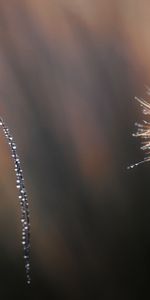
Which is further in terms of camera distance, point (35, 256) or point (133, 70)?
point (133, 70)

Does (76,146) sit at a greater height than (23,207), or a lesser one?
greater

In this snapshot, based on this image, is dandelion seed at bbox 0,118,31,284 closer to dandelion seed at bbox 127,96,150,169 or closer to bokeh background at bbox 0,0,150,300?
bokeh background at bbox 0,0,150,300

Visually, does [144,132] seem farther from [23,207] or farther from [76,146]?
[23,207]

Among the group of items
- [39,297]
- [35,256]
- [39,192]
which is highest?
[39,192]

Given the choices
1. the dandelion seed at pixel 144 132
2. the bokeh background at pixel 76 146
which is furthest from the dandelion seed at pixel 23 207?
the dandelion seed at pixel 144 132

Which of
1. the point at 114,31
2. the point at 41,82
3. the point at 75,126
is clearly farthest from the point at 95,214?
the point at 114,31

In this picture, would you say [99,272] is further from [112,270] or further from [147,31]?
[147,31]

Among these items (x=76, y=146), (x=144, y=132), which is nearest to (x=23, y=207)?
(x=76, y=146)

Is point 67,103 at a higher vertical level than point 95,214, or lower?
higher

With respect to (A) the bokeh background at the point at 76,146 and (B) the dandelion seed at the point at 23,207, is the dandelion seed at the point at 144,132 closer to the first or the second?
(A) the bokeh background at the point at 76,146
